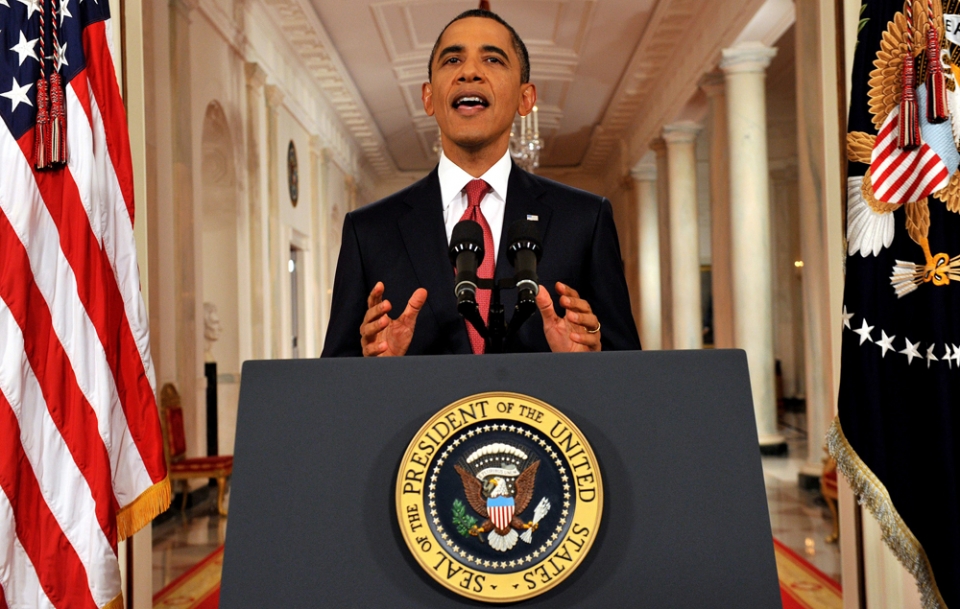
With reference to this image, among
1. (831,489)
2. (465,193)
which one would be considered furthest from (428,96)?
(831,489)

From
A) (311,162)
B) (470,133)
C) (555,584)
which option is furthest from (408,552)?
(311,162)

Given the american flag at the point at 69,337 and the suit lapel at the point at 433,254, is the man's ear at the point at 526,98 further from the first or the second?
the american flag at the point at 69,337

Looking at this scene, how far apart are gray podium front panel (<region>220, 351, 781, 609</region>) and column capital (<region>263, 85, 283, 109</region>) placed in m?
11.7

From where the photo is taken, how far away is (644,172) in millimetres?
20047

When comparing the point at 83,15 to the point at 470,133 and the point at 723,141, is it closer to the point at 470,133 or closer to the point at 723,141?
the point at 470,133

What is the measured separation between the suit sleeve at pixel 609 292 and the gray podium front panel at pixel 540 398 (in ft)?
2.34

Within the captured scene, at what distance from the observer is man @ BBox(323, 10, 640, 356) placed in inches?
79.6

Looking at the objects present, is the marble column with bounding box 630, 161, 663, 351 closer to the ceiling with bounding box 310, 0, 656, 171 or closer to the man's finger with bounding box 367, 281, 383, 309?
the ceiling with bounding box 310, 0, 656, 171

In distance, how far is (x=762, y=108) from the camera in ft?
37.6

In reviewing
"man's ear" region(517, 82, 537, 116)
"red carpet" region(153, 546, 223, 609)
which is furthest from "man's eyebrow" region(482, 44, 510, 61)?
"red carpet" region(153, 546, 223, 609)

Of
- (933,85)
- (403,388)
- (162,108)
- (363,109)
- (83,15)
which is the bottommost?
(403,388)

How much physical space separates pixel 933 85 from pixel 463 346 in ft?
6.93

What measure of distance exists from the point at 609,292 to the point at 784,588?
14.1ft

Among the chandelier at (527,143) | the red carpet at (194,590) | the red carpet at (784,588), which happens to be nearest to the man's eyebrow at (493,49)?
the red carpet at (194,590)
